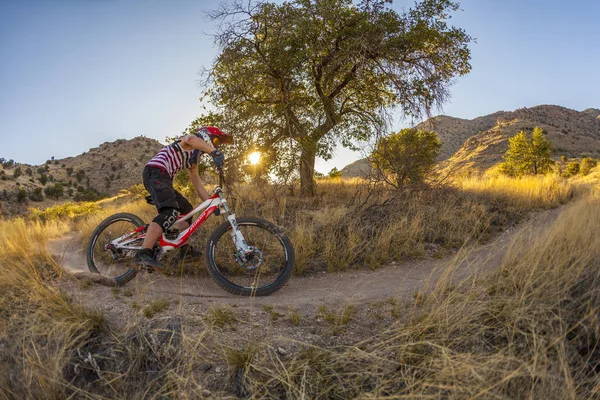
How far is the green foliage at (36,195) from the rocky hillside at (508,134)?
2974 cm

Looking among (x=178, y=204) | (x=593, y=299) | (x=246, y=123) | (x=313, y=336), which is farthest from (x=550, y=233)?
(x=246, y=123)

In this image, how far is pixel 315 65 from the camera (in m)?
12.0

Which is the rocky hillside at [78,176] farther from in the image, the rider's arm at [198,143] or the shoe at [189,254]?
the rider's arm at [198,143]

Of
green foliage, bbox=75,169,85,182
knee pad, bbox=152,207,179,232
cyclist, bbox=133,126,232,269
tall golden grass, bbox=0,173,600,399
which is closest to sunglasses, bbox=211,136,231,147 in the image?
cyclist, bbox=133,126,232,269

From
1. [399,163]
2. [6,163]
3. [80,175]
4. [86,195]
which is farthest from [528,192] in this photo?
[6,163]

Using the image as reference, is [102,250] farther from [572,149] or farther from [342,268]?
[572,149]

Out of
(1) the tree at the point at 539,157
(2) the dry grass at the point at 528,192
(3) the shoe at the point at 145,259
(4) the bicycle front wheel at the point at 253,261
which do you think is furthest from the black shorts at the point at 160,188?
(1) the tree at the point at 539,157

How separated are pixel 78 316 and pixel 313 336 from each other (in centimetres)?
232

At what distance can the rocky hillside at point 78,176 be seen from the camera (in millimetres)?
35062

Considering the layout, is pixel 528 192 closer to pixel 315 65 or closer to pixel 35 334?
pixel 315 65

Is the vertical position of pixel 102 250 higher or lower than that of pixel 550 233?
higher

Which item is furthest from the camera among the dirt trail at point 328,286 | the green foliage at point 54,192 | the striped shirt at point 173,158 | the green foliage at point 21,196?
the green foliage at point 54,192

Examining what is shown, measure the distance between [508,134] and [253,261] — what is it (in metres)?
72.1

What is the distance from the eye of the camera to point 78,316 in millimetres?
3764
